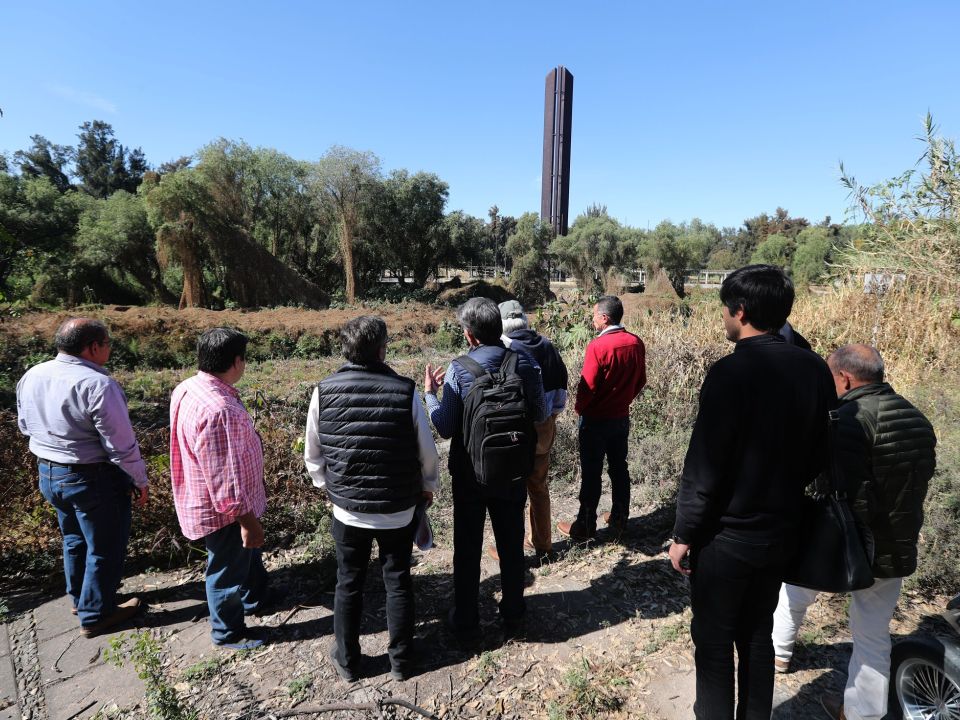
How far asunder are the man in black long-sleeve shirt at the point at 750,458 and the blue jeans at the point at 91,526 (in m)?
2.90

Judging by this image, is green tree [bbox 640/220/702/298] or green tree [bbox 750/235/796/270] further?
green tree [bbox 750/235/796/270]

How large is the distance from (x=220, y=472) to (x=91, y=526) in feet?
3.05

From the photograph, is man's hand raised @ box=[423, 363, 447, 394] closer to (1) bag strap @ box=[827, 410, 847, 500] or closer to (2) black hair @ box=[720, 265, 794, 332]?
(2) black hair @ box=[720, 265, 794, 332]

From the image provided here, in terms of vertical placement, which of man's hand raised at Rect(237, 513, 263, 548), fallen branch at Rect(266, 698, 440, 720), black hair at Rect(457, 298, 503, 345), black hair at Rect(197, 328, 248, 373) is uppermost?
black hair at Rect(457, 298, 503, 345)

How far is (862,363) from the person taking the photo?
2162mm

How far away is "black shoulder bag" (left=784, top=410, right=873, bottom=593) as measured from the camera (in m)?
1.86

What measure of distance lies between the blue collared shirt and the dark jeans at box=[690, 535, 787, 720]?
9.39ft

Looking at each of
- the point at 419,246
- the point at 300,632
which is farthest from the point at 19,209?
the point at 300,632

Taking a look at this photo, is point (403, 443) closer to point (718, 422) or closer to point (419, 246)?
point (718, 422)

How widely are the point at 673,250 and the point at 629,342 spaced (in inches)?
1267

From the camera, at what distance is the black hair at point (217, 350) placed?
8.57 ft

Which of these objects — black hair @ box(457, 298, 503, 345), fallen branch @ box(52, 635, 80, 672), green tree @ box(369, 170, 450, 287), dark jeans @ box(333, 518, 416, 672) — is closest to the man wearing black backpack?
black hair @ box(457, 298, 503, 345)

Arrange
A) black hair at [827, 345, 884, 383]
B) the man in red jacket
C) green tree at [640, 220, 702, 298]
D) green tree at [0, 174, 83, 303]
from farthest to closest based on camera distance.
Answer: green tree at [640, 220, 702, 298], green tree at [0, 174, 83, 303], the man in red jacket, black hair at [827, 345, 884, 383]

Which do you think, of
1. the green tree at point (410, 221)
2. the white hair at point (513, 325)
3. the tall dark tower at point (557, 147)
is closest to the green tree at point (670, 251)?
the tall dark tower at point (557, 147)
